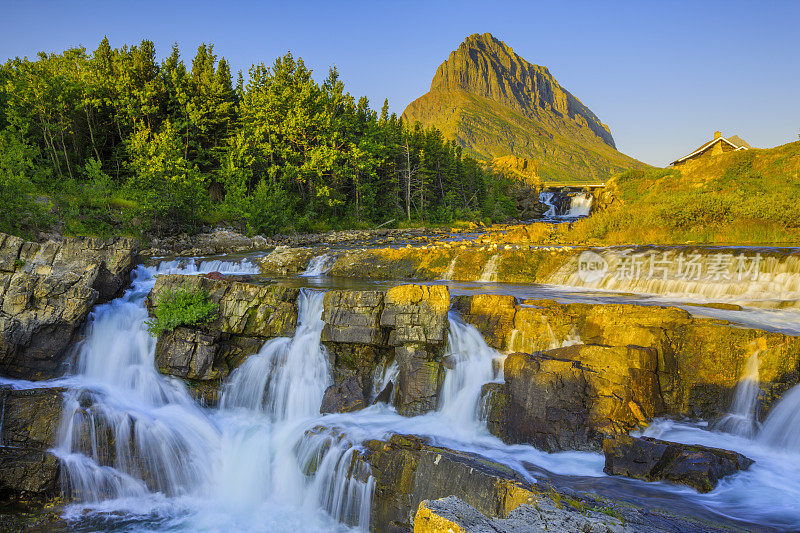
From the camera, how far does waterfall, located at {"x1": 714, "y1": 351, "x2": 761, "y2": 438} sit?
274 inches

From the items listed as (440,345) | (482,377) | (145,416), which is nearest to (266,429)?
(145,416)

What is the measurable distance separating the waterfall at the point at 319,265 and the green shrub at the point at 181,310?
762 cm

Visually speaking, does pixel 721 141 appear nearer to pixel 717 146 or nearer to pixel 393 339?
pixel 717 146

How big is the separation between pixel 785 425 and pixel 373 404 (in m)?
7.14

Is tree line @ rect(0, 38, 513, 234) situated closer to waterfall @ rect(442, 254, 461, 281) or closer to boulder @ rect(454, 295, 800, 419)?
waterfall @ rect(442, 254, 461, 281)

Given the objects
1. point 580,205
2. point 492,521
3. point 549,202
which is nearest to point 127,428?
point 492,521

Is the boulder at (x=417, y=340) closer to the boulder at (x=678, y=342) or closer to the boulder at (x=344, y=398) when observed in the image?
the boulder at (x=344, y=398)

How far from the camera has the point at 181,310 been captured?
10.3 m

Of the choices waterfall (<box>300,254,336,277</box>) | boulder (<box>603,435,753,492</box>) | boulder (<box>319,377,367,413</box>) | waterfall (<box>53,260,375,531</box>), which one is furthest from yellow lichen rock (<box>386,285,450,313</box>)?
waterfall (<box>300,254,336,277</box>)

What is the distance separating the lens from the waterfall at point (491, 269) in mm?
16375

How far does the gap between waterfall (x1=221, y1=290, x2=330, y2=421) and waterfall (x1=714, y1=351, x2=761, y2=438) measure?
7.76 metres

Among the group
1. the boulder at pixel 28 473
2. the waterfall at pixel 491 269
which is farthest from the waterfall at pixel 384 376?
the waterfall at pixel 491 269

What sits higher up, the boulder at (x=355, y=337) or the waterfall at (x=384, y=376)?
the boulder at (x=355, y=337)

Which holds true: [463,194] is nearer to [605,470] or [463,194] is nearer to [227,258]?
[227,258]
